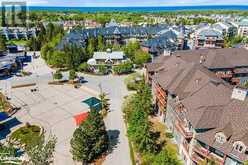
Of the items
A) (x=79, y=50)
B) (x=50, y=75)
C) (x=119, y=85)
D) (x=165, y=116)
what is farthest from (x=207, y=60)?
(x=50, y=75)

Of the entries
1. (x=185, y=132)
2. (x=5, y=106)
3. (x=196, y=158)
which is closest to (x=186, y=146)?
(x=185, y=132)

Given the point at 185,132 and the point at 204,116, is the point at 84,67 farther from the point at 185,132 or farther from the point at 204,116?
the point at 204,116

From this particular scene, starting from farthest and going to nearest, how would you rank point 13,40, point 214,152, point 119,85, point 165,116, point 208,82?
point 13,40 < point 119,85 < point 165,116 < point 208,82 < point 214,152

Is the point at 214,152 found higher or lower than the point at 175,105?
lower

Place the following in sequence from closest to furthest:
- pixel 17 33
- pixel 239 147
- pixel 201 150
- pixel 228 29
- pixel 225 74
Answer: pixel 239 147 < pixel 201 150 < pixel 225 74 < pixel 17 33 < pixel 228 29

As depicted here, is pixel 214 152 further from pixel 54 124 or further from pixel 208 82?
pixel 54 124

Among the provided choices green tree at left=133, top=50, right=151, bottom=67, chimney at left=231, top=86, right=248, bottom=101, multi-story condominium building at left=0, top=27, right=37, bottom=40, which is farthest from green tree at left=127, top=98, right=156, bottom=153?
multi-story condominium building at left=0, top=27, right=37, bottom=40

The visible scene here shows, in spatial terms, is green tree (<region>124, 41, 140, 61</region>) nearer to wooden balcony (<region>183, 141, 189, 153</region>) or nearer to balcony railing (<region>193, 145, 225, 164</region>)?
wooden balcony (<region>183, 141, 189, 153</region>)
